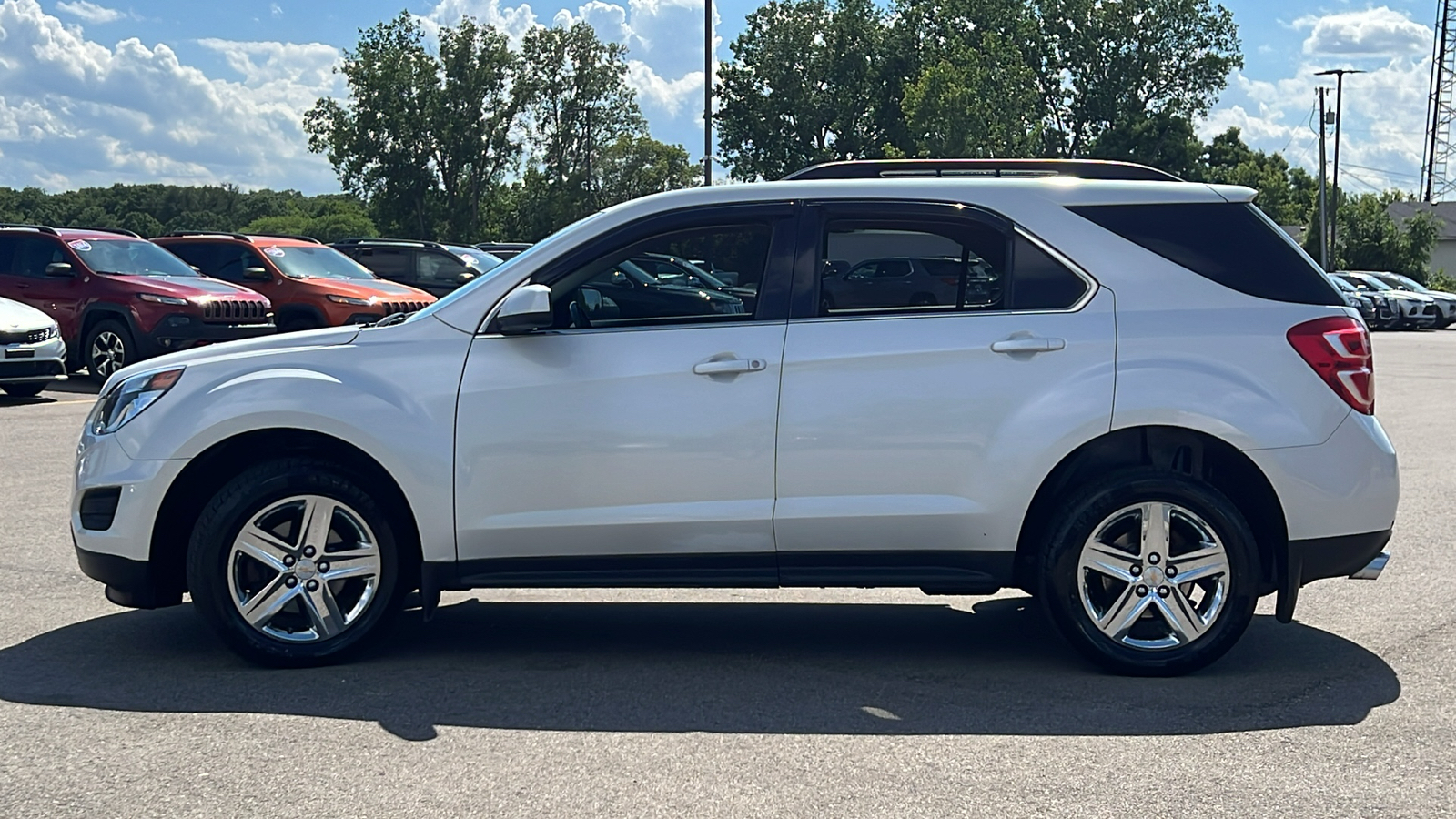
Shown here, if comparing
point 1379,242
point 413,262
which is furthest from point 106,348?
point 1379,242

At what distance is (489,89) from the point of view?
75.7 meters

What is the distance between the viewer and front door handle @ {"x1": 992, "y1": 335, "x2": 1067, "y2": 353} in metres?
5.33

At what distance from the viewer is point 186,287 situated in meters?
16.8

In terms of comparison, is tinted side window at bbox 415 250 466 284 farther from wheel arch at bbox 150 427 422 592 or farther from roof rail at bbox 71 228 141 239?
wheel arch at bbox 150 427 422 592

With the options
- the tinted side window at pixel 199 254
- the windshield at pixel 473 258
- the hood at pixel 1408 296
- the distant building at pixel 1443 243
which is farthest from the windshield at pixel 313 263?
the distant building at pixel 1443 243

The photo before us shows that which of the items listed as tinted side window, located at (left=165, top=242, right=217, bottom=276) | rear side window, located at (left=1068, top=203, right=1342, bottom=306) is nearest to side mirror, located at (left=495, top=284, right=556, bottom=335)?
rear side window, located at (left=1068, top=203, right=1342, bottom=306)

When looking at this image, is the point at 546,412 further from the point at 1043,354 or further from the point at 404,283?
the point at 404,283

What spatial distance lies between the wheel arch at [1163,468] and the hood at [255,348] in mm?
2610

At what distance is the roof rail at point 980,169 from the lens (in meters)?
5.84

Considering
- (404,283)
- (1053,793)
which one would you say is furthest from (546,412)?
(404,283)

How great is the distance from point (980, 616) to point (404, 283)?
1747cm

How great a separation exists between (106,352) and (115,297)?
631 mm

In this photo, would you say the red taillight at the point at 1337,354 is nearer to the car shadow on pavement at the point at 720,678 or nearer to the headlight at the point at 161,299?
the car shadow on pavement at the point at 720,678

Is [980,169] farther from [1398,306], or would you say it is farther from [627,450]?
[1398,306]
